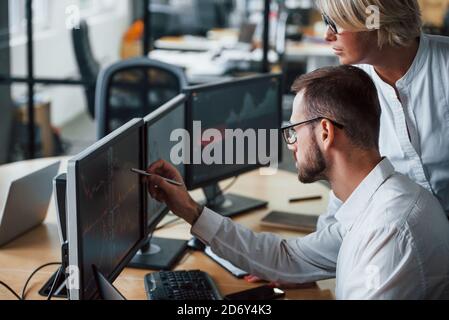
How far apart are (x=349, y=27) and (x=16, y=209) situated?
43.7 inches

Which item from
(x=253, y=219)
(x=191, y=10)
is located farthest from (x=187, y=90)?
(x=191, y=10)

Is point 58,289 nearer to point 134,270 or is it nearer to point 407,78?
point 134,270

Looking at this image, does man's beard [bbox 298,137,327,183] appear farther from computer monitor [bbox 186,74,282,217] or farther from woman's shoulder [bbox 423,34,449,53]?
computer monitor [bbox 186,74,282,217]

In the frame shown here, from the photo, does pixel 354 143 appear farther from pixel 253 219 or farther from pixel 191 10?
pixel 191 10

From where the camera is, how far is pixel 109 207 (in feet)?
5.39

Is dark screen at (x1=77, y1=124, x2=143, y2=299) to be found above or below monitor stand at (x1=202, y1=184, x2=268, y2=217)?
above

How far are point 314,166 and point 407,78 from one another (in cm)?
59

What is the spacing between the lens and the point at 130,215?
1.82 meters

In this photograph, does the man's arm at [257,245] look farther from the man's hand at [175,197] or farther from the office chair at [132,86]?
the office chair at [132,86]

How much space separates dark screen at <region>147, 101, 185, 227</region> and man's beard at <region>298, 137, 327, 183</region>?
481 mm

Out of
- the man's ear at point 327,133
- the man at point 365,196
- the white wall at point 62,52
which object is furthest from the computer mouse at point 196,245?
the white wall at point 62,52

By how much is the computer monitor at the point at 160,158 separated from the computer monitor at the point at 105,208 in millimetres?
77

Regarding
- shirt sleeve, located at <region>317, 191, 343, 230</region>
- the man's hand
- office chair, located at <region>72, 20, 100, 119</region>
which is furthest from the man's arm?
office chair, located at <region>72, 20, 100, 119</region>

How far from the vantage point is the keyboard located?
73.8 inches
